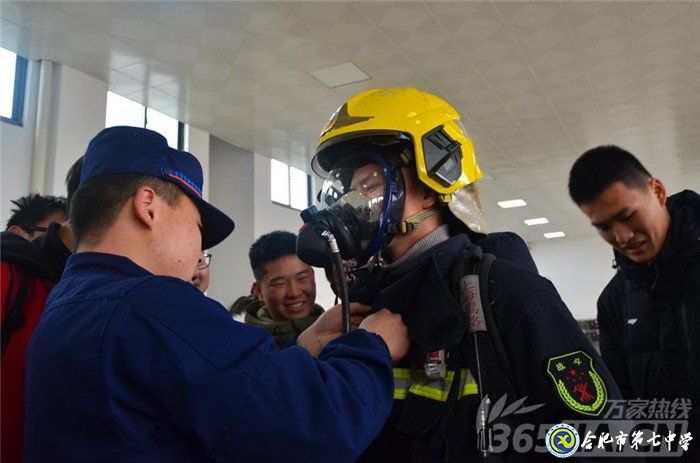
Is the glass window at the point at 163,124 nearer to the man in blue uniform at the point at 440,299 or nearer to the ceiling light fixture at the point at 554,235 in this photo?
the man in blue uniform at the point at 440,299

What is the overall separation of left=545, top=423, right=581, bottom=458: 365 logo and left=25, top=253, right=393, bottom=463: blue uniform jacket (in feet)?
1.36

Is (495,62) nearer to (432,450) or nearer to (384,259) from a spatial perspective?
(384,259)

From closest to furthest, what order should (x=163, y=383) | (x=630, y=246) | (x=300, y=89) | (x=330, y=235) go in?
(x=163, y=383), (x=330, y=235), (x=630, y=246), (x=300, y=89)

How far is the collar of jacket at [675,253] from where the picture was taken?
2016 mm

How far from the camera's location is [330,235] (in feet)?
4.53

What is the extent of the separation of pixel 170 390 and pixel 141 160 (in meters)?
0.54

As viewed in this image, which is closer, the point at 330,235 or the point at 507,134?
the point at 330,235

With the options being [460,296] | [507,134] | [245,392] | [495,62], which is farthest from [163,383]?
[507,134]

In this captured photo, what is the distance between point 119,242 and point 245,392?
45 cm

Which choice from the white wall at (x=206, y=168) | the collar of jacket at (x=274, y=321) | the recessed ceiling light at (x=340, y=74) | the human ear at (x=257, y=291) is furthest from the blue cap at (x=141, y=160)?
the recessed ceiling light at (x=340, y=74)

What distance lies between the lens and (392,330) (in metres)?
1.21

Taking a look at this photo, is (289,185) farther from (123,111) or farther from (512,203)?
(512,203)

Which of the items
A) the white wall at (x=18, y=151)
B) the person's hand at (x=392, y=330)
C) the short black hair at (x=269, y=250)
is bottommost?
the person's hand at (x=392, y=330)

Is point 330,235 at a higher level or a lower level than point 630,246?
lower
